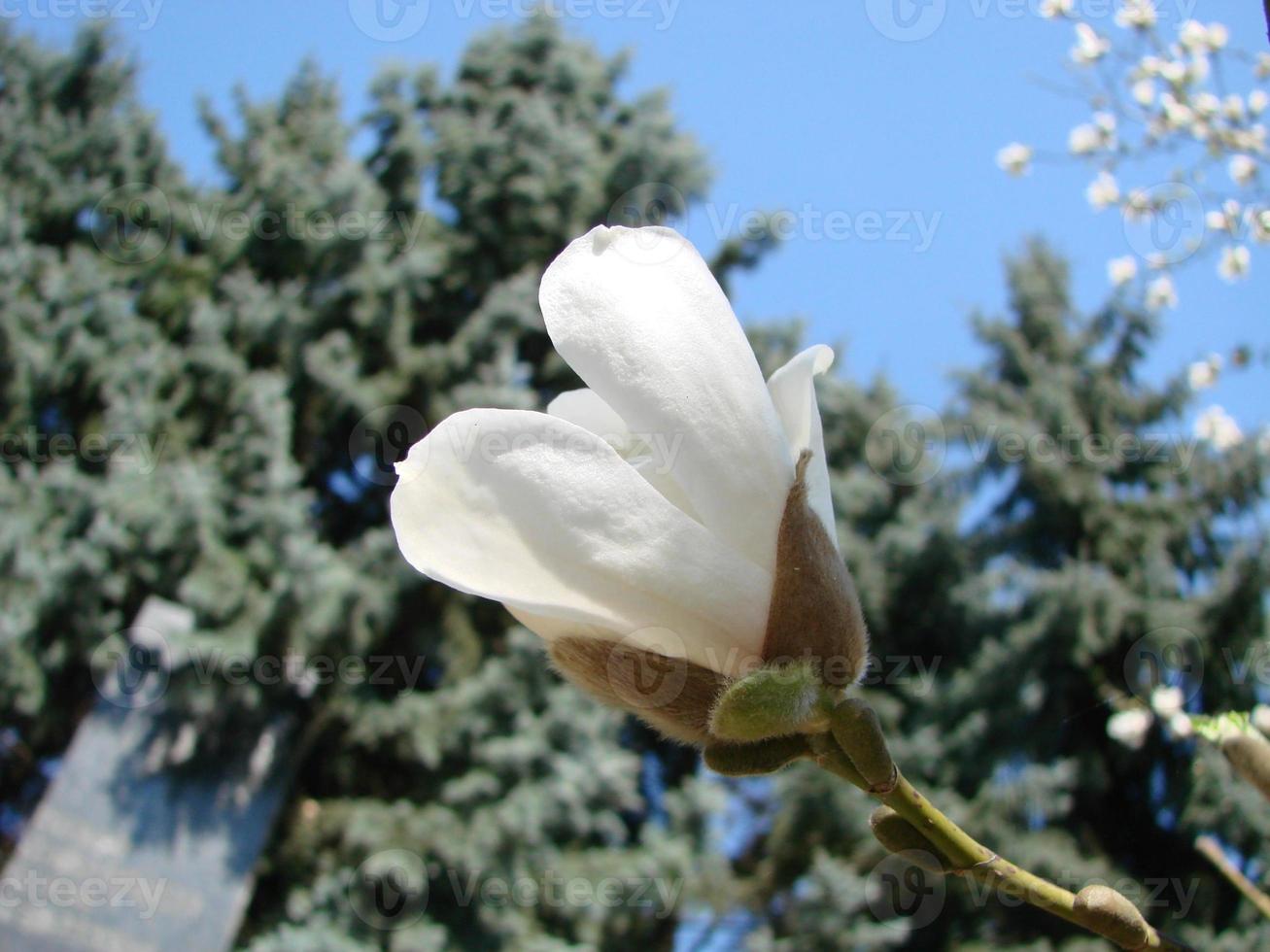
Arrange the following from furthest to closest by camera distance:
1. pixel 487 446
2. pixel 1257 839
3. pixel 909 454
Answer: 1. pixel 909 454
2. pixel 1257 839
3. pixel 487 446

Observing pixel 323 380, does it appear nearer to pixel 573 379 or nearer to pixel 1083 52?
pixel 573 379

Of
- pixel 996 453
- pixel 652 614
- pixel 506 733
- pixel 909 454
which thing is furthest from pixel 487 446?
pixel 996 453

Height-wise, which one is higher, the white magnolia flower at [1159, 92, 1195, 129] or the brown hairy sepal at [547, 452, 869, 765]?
the brown hairy sepal at [547, 452, 869, 765]

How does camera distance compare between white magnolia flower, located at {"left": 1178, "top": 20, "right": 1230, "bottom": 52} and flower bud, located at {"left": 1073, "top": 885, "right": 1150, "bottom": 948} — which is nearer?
flower bud, located at {"left": 1073, "top": 885, "right": 1150, "bottom": 948}

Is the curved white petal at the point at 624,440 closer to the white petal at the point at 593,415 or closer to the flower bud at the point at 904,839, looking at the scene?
the white petal at the point at 593,415

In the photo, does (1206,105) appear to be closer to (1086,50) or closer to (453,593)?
(1086,50)

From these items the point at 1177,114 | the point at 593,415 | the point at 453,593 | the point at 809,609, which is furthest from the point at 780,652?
the point at 453,593

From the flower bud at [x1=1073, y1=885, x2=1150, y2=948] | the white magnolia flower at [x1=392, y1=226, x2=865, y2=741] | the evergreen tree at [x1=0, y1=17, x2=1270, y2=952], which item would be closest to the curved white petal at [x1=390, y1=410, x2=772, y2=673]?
the white magnolia flower at [x1=392, y1=226, x2=865, y2=741]

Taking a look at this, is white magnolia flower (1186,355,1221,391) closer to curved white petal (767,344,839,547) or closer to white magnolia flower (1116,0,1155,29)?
white magnolia flower (1116,0,1155,29)

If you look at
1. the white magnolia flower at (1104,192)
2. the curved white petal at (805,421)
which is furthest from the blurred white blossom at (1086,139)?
the curved white petal at (805,421)
